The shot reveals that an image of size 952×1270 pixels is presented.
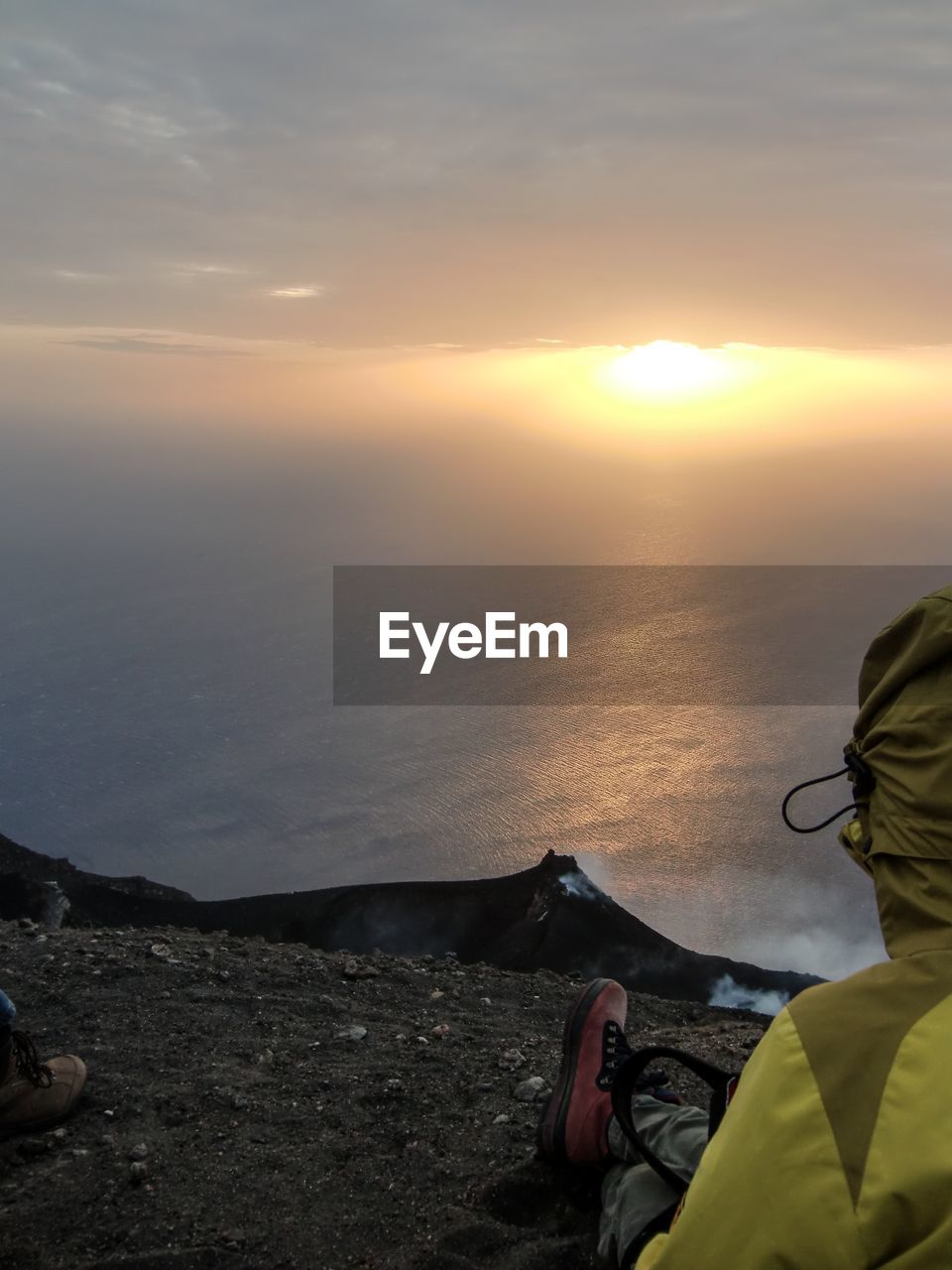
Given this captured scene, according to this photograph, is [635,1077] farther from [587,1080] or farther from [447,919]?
[447,919]

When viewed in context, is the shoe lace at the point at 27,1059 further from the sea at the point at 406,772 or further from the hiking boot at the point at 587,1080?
the sea at the point at 406,772

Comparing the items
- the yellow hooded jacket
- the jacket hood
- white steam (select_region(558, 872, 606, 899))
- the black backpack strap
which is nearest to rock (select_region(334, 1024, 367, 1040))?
the black backpack strap

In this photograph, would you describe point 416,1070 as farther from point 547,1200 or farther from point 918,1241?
point 918,1241

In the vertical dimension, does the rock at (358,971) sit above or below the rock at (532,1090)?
below

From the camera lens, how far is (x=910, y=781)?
1494mm

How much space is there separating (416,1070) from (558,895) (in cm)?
819

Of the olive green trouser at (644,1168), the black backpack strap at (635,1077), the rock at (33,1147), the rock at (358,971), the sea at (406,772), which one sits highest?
the black backpack strap at (635,1077)

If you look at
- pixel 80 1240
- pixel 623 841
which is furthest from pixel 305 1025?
pixel 623 841

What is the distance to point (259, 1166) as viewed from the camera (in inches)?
110

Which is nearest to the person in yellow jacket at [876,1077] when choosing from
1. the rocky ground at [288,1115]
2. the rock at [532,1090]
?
the rocky ground at [288,1115]

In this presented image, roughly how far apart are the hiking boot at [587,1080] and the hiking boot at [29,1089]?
1.45m

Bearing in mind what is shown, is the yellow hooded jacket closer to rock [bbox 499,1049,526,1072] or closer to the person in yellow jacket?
the person in yellow jacket

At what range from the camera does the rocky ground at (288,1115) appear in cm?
248

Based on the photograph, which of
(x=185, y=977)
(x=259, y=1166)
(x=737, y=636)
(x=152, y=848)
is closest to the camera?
(x=259, y=1166)
